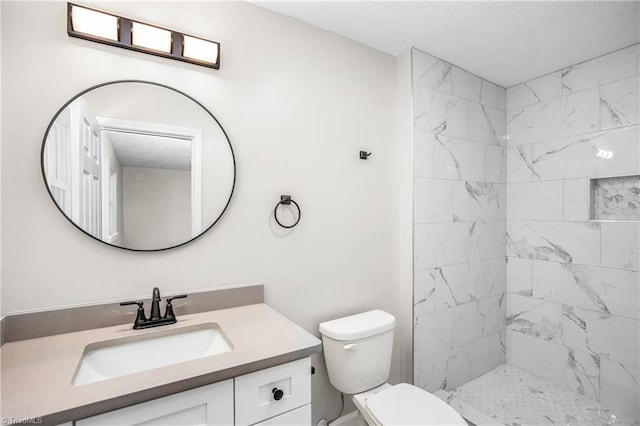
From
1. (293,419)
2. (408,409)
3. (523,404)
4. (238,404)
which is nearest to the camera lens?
(238,404)

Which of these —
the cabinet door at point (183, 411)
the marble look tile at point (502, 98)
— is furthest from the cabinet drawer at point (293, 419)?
the marble look tile at point (502, 98)

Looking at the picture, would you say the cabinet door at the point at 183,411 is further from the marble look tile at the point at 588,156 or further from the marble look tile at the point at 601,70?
the marble look tile at the point at 601,70

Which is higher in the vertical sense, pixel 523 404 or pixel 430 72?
pixel 430 72

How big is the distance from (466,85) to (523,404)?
2333 millimetres

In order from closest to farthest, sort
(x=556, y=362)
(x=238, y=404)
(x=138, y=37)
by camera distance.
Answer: (x=238, y=404), (x=138, y=37), (x=556, y=362)

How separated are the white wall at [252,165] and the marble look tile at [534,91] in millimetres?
1273

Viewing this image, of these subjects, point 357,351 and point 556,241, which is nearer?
point 357,351

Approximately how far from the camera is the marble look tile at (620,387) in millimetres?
2107

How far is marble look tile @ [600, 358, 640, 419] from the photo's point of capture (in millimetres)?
2107

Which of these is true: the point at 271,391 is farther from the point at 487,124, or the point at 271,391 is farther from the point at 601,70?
the point at 601,70

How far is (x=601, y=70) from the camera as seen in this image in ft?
7.47

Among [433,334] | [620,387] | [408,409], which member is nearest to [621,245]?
[620,387]

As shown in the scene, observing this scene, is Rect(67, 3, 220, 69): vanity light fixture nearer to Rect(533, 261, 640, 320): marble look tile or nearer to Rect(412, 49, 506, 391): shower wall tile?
Rect(412, 49, 506, 391): shower wall tile

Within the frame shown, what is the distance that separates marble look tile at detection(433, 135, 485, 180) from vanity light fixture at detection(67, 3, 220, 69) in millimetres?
1551
